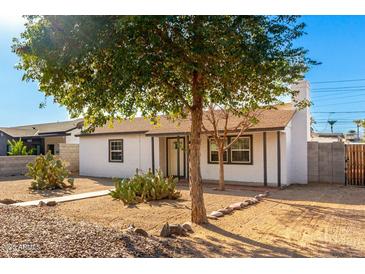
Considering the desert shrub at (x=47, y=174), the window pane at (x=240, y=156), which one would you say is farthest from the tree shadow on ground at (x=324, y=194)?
the desert shrub at (x=47, y=174)

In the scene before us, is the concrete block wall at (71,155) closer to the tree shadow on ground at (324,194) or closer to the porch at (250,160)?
the porch at (250,160)

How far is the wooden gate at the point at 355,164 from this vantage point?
13477mm

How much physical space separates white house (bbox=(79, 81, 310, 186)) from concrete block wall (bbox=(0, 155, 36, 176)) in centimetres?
376

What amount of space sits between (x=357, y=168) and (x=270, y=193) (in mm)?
4681

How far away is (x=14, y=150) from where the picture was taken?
71.0 ft

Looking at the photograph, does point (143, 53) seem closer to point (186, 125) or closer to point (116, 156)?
point (186, 125)

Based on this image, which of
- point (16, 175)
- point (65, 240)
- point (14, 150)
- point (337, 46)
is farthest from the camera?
point (14, 150)

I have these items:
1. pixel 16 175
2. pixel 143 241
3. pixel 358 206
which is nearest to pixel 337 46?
pixel 358 206

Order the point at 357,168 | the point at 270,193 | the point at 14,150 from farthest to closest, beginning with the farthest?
the point at 14,150 < the point at 357,168 < the point at 270,193

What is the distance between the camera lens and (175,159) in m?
17.3

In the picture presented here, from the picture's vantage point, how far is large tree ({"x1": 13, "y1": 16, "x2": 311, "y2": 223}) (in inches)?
227

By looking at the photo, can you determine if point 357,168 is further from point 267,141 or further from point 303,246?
point 303,246

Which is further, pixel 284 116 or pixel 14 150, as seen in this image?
pixel 14 150
